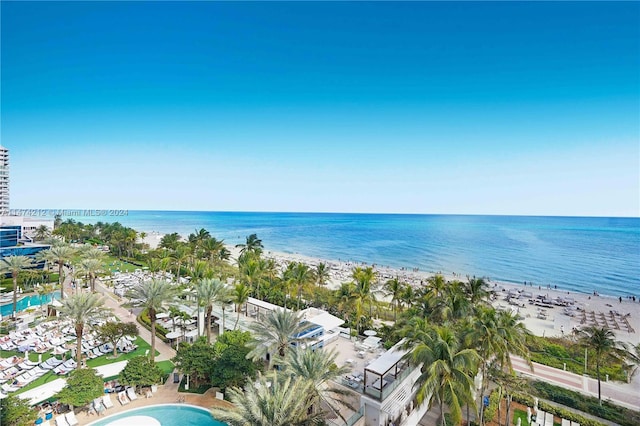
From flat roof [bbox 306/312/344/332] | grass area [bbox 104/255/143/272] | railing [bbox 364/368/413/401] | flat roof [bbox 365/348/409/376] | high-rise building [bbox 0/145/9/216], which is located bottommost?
grass area [bbox 104/255/143/272]

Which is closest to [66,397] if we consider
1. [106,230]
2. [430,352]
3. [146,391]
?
[146,391]

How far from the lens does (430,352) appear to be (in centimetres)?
1511

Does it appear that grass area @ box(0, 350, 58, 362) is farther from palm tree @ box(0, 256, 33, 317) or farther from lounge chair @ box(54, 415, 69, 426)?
lounge chair @ box(54, 415, 69, 426)

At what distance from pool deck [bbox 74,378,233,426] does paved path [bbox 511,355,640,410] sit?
21014 millimetres

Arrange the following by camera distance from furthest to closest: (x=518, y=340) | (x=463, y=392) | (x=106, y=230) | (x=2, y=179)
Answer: (x=2, y=179)
(x=106, y=230)
(x=518, y=340)
(x=463, y=392)

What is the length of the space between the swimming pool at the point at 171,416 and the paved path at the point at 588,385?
69.5 ft

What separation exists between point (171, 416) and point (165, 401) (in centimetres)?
149

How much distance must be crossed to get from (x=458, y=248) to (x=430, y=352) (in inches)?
3632

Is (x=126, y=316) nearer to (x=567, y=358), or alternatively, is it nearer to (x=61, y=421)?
(x=61, y=421)

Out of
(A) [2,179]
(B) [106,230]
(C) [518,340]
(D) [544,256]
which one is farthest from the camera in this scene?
(A) [2,179]

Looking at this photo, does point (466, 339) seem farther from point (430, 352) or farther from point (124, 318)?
point (124, 318)

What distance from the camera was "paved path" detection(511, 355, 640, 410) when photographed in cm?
2184

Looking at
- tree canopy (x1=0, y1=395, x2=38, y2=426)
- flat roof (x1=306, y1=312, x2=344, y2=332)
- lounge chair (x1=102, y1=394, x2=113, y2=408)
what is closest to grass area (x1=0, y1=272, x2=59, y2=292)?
lounge chair (x1=102, y1=394, x2=113, y2=408)

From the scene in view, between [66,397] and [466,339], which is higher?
[466,339]
